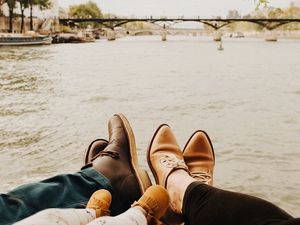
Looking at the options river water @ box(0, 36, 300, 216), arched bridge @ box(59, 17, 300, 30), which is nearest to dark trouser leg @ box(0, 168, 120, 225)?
river water @ box(0, 36, 300, 216)

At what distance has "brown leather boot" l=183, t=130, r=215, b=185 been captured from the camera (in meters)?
2.46

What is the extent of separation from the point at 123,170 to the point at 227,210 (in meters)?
0.71

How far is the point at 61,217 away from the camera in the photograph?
4.24ft

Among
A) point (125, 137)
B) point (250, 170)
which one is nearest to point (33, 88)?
point (250, 170)

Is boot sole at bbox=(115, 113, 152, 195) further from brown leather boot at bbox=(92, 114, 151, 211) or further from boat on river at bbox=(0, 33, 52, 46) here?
boat on river at bbox=(0, 33, 52, 46)

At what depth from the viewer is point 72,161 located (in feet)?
12.1

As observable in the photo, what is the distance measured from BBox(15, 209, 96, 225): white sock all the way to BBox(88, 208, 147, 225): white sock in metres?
0.09

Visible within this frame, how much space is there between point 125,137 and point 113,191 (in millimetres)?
625

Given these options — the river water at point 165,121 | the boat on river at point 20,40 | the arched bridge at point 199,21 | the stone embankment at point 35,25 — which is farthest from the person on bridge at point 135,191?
the arched bridge at point 199,21

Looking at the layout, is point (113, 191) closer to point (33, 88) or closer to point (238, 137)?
point (238, 137)

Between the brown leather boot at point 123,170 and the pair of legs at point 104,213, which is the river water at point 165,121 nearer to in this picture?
the brown leather boot at point 123,170

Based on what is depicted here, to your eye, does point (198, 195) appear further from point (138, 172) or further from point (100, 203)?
point (138, 172)

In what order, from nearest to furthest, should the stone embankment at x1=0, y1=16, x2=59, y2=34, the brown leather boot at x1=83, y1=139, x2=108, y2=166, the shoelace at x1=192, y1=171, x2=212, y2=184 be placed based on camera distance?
the shoelace at x1=192, y1=171, x2=212, y2=184, the brown leather boot at x1=83, y1=139, x2=108, y2=166, the stone embankment at x1=0, y1=16, x2=59, y2=34

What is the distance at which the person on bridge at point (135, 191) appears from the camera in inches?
51.4
